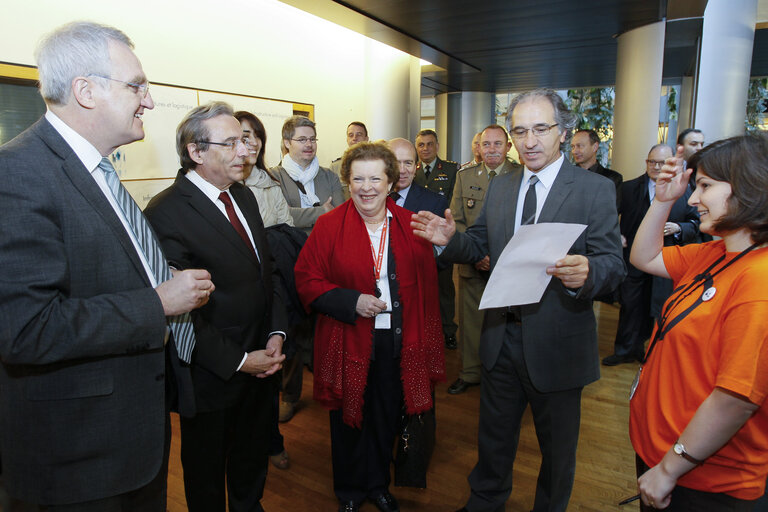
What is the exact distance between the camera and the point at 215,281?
6.08 feet

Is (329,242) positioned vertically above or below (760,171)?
below

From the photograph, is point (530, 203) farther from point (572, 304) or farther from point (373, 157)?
point (373, 157)

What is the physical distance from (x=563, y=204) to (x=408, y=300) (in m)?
0.84

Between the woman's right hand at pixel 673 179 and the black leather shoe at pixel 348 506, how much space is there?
2.05 metres

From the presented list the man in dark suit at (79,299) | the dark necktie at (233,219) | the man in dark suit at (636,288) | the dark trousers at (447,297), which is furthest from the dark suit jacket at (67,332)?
the man in dark suit at (636,288)

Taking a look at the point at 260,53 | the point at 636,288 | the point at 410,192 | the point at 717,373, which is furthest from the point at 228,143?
the point at 636,288

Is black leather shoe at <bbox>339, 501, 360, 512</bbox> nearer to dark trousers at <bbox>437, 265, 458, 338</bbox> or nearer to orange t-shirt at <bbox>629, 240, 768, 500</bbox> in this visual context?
orange t-shirt at <bbox>629, 240, 768, 500</bbox>

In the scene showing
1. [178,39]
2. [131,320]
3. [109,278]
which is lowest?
[131,320]

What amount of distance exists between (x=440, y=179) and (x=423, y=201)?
7.13 ft

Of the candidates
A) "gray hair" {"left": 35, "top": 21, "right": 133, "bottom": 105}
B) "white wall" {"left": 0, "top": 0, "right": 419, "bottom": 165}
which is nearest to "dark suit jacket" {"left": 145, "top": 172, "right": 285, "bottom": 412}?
"gray hair" {"left": 35, "top": 21, "right": 133, "bottom": 105}

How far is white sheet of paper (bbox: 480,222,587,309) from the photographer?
1653 mm

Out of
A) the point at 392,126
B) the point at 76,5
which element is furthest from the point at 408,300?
the point at 392,126

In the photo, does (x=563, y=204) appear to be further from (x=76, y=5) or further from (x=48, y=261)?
(x=76, y=5)

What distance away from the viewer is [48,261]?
112 cm
